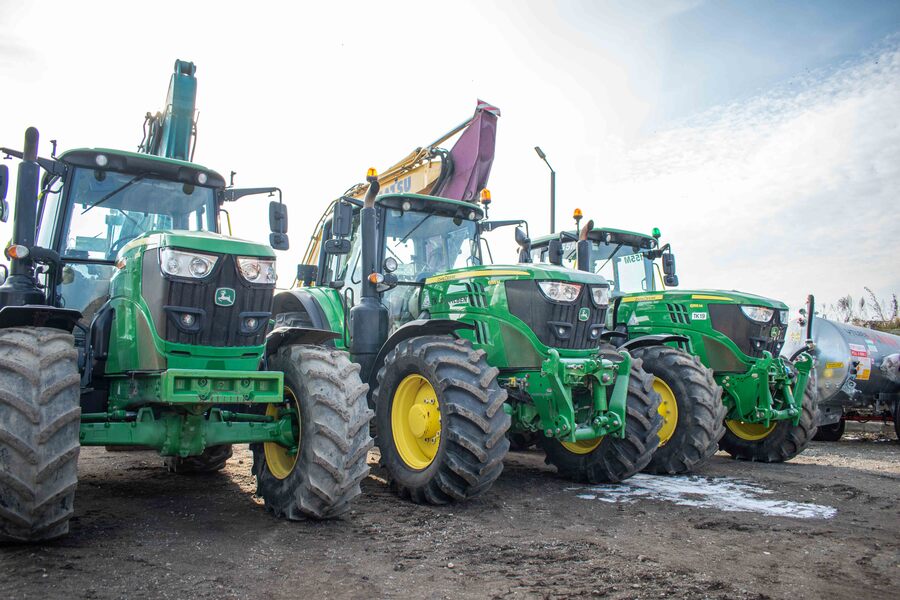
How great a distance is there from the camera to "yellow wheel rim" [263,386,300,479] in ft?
16.7

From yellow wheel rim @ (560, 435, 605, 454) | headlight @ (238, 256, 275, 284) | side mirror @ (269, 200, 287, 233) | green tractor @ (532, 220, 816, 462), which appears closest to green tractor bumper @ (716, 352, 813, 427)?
green tractor @ (532, 220, 816, 462)

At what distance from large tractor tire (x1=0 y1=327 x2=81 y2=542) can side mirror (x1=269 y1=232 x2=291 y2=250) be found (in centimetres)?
204

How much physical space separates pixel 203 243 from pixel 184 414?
1.09m

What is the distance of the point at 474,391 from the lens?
5.39m

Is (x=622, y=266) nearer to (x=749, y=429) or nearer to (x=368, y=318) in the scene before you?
(x=749, y=429)

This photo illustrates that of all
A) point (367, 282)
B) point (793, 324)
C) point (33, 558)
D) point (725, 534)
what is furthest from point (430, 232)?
point (793, 324)

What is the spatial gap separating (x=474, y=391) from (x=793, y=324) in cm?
870

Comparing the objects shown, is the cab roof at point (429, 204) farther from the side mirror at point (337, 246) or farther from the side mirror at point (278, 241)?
the side mirror at point (278, 241)

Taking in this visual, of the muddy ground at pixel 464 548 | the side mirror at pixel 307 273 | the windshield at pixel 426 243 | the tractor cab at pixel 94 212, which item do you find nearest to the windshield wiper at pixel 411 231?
the windshield at pixel 426 243

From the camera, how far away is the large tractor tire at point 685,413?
7.37m

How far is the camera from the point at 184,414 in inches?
184

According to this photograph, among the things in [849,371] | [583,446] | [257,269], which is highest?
[257,269]

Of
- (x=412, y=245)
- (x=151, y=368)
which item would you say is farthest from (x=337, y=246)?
(x=151, y=368)

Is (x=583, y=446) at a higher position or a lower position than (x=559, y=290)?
lower
